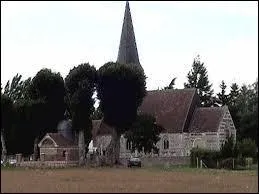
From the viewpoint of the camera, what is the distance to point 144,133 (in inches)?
3169

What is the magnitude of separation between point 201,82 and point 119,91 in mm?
47202

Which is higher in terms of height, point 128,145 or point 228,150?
point 128,145

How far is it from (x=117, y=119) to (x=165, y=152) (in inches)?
853

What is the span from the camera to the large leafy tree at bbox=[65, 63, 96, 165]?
66.1 metres

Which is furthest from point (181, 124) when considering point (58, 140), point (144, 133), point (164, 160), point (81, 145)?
point (58, 140)

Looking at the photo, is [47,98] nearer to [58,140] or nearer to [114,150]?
[58,140]

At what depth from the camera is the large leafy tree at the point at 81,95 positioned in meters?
66.1

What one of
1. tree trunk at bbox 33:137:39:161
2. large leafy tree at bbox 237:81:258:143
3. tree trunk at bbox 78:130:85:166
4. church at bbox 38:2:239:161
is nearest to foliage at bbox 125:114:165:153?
church at bbox 38:2:239:161

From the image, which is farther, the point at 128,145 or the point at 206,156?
the point at 128,145

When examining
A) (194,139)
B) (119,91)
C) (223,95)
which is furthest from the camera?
(223,95)

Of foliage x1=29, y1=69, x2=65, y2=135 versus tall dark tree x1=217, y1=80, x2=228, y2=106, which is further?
tall dark tree x1=217, y1=80, x2=228, y2=106

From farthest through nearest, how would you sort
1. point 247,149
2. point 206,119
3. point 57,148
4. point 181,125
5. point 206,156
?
point 206,119
point 181,125
point 57,148
point 206,156
point 247,149

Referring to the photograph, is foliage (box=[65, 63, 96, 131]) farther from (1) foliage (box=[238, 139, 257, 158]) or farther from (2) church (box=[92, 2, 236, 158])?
(2) church (box=[92, 2, 236, 158])

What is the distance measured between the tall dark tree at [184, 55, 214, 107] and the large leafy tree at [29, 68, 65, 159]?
47866mm
